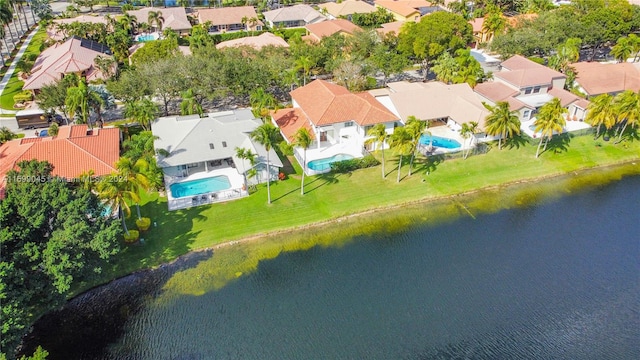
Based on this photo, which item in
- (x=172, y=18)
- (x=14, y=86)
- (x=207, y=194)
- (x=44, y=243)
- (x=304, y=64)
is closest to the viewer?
(x=44, y=243)

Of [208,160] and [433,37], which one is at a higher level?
[433,37]

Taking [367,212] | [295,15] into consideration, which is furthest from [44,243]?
[295,15]

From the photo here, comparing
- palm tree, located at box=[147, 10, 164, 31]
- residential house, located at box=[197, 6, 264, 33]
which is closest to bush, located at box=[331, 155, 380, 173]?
residential house, located at box=[197, 6, 264, 33]

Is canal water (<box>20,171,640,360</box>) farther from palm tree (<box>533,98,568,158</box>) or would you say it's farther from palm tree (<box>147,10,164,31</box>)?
palm tree (<box>147,10,164,31</box>)

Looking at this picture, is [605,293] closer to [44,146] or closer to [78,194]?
[78,194]

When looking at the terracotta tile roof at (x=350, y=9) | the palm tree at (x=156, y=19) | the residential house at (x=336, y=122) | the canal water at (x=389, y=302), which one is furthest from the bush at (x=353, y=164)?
the terracotta tile roof at (x=350, y=9)

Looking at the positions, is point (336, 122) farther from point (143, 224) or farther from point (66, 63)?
point (66, 63)
